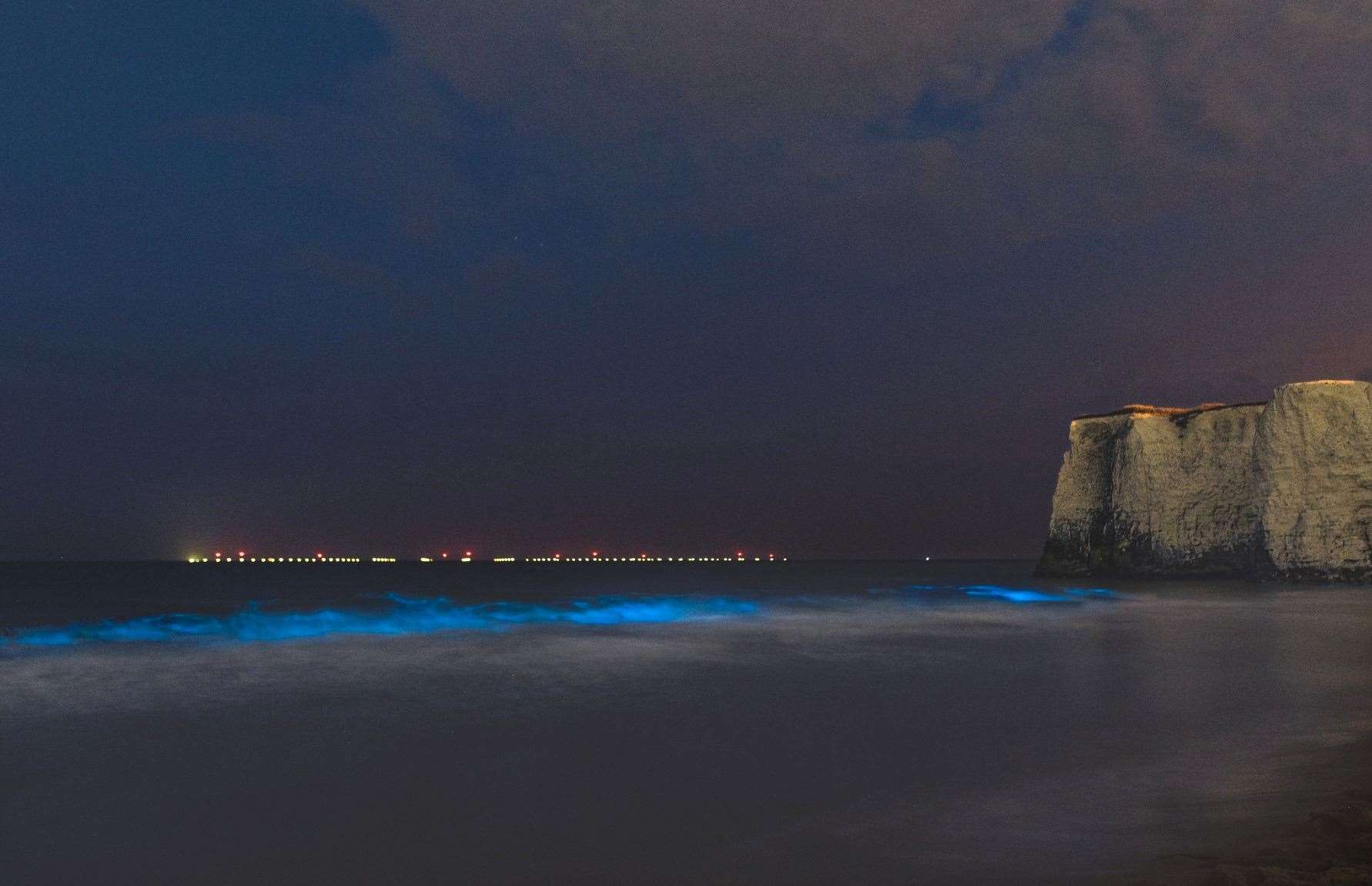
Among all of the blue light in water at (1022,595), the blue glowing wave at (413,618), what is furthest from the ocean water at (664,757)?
the blue light in water at (1022,595)

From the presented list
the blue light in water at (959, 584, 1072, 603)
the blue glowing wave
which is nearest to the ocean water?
the blue glowing wave

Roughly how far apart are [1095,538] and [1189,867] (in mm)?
78902

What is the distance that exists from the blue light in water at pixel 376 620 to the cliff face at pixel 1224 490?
40.6 m

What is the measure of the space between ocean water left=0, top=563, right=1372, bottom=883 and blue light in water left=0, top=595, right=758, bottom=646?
3.93m

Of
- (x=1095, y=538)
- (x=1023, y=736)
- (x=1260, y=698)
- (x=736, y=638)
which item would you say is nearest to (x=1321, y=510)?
(x=1095, y=538)

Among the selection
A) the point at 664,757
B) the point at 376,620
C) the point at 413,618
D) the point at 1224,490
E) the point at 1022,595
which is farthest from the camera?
the point at 1224,490

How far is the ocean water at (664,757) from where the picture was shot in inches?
238

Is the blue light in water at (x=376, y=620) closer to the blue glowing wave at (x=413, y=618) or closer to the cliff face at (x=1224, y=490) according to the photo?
the blue glowing wave at (x=413, y=618)

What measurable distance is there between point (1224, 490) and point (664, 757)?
234 ft

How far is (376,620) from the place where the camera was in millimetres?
34594

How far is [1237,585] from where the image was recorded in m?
59.2

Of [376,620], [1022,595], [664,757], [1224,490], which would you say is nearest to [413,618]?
[376,620]

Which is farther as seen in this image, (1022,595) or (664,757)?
(1022,595)

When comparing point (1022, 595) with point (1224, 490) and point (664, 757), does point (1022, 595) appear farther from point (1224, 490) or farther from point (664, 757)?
point (664, 757)
